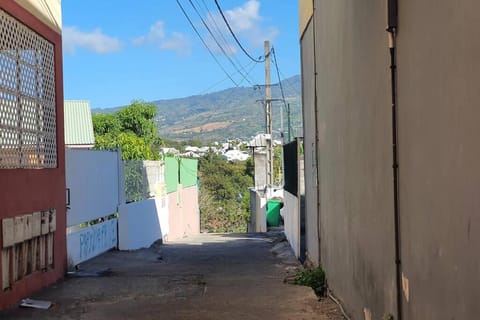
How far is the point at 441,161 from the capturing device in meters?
3.54

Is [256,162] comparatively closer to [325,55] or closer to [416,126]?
[325,55]

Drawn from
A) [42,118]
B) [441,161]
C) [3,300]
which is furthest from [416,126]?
[42,118]

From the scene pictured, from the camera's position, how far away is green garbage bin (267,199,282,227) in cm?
2873

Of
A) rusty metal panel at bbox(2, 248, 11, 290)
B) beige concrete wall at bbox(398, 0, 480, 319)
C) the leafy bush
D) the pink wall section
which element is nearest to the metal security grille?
rusty metal panel at bbox(2, 248, 11, 290)

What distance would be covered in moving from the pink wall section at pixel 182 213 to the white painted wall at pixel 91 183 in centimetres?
931

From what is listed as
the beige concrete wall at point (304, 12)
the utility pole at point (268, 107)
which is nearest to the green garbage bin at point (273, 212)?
the utility pole at point (268, 107)

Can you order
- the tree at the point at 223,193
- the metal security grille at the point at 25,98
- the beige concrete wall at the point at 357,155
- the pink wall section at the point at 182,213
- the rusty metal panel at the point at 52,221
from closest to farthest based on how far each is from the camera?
the beige concrete wall at the point at 357,155 → the metal security grille at the point at 25,98 → the rusty metal panel at the point at 52,221 → the pink wall section at the point at 182,213 → the tree at the point at 223,193

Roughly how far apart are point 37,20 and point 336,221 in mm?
5335

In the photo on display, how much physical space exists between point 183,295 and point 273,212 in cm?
2048

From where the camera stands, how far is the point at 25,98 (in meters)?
8.87

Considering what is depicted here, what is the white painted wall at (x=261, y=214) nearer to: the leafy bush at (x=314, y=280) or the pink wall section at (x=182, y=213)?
the pink wall section at (x=182, y=213)

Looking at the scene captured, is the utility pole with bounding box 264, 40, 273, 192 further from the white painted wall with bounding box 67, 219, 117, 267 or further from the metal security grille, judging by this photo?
the metal security grille

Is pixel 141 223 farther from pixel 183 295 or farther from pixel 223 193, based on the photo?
pixel 223 193

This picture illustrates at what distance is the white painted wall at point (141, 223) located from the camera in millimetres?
16016
